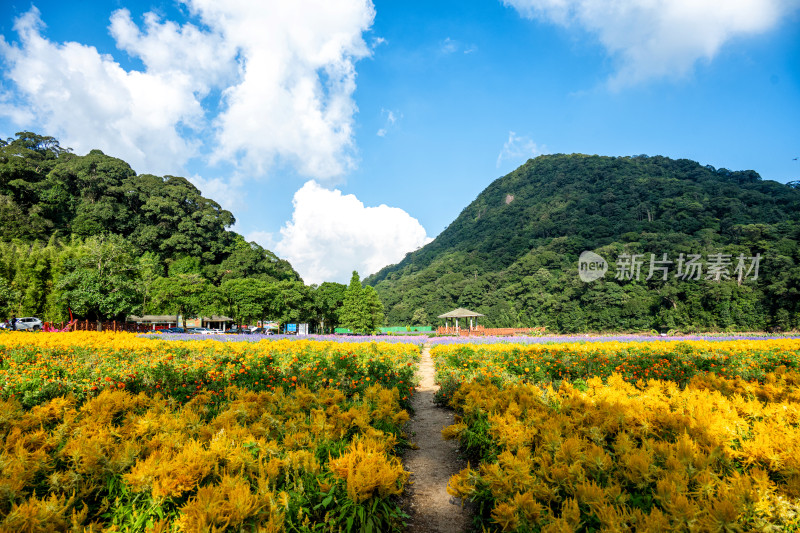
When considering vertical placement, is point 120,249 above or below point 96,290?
above

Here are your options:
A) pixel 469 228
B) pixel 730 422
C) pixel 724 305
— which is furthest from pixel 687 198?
pixel 730 422

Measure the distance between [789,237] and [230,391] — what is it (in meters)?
71.1

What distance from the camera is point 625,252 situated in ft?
195

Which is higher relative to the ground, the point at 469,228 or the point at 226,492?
the point at 469,228

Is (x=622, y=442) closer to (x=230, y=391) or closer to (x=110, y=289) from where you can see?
(x=230, y=391)

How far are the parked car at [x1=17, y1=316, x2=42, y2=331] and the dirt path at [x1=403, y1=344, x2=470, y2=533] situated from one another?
36.5 metres

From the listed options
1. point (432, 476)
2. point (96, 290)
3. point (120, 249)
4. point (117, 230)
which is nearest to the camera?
point (432, 476)

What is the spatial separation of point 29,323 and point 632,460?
1706 inches

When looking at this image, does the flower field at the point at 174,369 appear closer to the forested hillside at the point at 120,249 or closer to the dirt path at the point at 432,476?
the dirt path at the point at 432,476

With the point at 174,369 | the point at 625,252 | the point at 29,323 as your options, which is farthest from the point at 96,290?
the point at 625,252

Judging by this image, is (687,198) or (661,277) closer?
(661,277)

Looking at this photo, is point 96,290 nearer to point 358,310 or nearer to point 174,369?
point 174,369

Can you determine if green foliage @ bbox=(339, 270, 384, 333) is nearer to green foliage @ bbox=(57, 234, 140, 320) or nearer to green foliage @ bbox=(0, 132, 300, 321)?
green foliage @ bbox=(0, 132, 300, 321)

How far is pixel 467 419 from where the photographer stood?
245 inches
